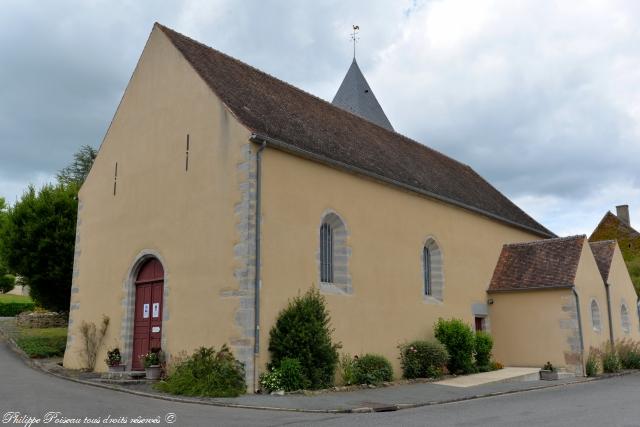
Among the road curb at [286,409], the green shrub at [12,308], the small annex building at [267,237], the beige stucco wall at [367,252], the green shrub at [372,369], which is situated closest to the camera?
the road curb at [286,409]

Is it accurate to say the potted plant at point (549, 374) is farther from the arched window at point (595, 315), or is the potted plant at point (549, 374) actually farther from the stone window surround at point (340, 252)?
the stone window surround at point (340, 252)

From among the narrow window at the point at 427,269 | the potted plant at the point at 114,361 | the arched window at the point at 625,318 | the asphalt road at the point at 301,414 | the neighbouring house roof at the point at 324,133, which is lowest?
the asphalt road at the point at 301,414

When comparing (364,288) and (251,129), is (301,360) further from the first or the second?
(251,129)

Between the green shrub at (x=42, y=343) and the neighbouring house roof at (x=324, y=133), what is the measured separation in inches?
404

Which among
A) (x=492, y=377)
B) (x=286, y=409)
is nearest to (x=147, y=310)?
(x=286, y=409)

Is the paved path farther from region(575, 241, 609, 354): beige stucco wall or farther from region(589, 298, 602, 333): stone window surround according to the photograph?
region(589, 298, 602, 333): stone window surround

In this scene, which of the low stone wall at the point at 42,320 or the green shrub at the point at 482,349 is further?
the low stone wall at the point at 42,320

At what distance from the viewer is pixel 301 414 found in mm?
9758

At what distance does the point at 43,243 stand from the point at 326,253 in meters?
11.1

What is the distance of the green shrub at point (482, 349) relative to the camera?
58.2ft

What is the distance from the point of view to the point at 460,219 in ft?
64.2

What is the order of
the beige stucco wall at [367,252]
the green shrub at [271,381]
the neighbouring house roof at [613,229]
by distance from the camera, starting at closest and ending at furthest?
the green shrub at [271,381], the beige stucco wall at [367,252], the neighbouring house roof at [613,229]

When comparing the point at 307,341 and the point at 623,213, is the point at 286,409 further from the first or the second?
the point at 623,213

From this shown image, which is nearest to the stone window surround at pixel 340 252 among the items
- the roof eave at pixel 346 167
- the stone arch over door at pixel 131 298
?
the roof eave at pixel 346 167
